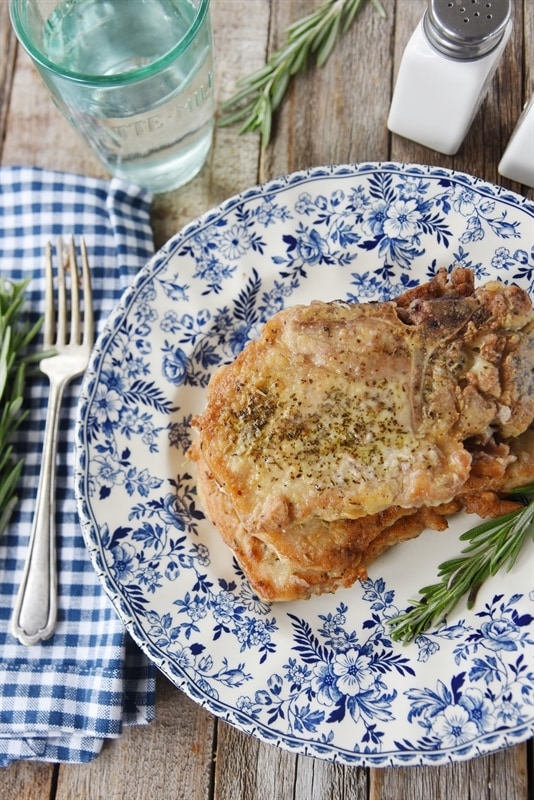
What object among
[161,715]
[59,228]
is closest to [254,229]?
[59,228]

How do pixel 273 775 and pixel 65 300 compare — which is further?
pixel 65 300

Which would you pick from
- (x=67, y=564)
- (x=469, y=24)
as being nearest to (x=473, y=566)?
(x=67, y=564)

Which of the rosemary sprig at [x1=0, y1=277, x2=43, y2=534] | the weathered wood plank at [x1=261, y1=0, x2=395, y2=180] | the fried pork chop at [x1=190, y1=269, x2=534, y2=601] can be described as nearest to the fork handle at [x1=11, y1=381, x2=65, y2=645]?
the rosemary sprig at [x1=0, y1=277, x2=43, y2=534]

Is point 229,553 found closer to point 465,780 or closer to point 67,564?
point 67,564

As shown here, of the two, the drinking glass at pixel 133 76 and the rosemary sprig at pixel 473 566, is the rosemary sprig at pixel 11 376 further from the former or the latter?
the rosemary sprig at pixel 473 566

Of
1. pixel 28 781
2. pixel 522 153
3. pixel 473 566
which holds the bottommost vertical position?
pixel 28 781

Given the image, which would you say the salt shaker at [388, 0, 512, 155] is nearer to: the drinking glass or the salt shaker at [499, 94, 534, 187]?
the salt shaker at [499, 94, 534, 187]
